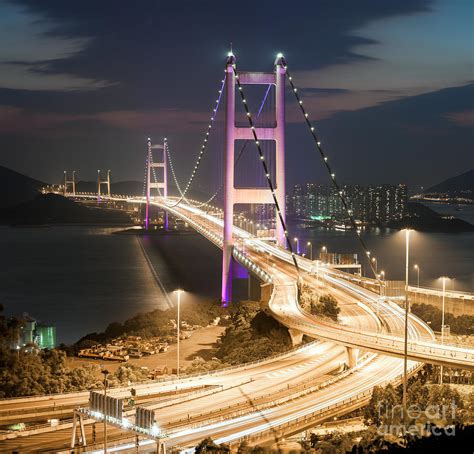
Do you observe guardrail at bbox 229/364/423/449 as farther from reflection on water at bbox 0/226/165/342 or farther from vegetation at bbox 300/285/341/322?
reflection on water at bbox 0/226/165/342

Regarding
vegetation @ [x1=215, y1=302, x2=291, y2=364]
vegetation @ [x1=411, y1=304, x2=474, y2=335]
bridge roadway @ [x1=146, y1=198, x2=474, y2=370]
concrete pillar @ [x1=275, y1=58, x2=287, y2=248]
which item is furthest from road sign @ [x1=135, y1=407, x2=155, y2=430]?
concrete pillar @ [x1=275, y1=58, x2=287, y2=248]

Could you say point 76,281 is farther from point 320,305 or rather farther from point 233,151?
point 320,305

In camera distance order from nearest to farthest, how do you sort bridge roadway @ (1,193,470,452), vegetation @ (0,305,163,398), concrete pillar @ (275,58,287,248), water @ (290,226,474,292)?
bridge roadway @ (1,193,470,452) < vegetation @ (0,305,163,398) < concrete pillar @ (275,58,287,248) < water @ (290,226,474,292)

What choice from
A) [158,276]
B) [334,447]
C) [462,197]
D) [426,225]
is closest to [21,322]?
[334,447]

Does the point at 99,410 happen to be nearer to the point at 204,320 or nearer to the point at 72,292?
the point at 204,320

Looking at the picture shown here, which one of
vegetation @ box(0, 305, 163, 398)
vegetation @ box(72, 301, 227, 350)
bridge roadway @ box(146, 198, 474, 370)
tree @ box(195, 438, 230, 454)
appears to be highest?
bridge roadway @ box(146, 198, 474, 370)

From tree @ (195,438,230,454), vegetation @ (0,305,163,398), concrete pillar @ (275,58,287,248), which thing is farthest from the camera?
concrete pillar @ (275,58,287,248)

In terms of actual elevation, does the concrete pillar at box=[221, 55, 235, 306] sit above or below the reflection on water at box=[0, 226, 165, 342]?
above

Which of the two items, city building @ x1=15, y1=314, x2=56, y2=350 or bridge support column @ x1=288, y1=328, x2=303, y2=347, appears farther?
city building @ x1=15, y1=314, x2=56, y2=350
